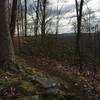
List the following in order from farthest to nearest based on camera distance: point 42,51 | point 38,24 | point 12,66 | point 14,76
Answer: point 38,24 < point 42,51 < point 12,66 < point 14,76

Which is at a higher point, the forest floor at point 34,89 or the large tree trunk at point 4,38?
the large tree trunk at point 4,38

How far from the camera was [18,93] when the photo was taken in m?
7.86

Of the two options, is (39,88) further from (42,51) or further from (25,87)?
(42,51)

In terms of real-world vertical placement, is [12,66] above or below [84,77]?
above

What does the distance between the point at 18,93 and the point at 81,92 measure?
8.84 ft

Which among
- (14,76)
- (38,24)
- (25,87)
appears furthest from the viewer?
(38,24)

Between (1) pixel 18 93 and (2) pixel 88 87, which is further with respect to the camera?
(2) pixel 88 87

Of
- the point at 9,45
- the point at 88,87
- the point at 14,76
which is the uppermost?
the point at 9,45

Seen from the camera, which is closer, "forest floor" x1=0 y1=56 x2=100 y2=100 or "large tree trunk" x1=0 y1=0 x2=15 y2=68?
"forest floor" x1=0 y1=56 x2=100 y2=100

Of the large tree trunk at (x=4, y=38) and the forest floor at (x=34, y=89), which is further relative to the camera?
the large tree trunk at (x=4, y=38)

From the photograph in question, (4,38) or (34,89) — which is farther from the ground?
(4,38)

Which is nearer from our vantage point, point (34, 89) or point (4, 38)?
point (34, 89)

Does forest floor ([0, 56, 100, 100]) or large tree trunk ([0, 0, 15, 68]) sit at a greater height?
large tree trunk ([0, 0, 15, 68])

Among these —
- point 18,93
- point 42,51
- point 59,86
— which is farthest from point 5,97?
point 42,51
